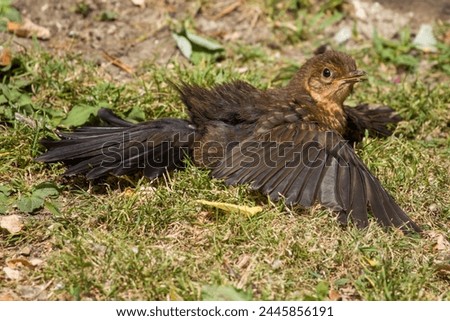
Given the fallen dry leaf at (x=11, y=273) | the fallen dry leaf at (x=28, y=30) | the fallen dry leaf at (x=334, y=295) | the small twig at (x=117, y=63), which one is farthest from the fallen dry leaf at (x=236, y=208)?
the fallen dry leaf at (x=28, y=30)

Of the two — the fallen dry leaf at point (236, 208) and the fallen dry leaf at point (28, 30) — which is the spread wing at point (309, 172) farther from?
the fallen dry leaf at point (28, 30)

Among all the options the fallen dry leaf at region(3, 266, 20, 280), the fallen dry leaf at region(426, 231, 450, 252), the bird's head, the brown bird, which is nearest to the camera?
the fallen dry leaf at region(3, 266, 20, 280)

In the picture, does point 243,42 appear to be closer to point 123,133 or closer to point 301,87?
point 301,87

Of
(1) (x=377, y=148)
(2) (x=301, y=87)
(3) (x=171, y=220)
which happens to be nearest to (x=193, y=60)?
(2) (x=301, y=87)

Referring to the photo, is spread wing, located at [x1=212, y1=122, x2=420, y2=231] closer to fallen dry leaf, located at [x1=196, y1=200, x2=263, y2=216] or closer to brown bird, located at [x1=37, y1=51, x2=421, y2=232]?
brown bird, located at [x1=37, y1=51, x2=421, y2=232]

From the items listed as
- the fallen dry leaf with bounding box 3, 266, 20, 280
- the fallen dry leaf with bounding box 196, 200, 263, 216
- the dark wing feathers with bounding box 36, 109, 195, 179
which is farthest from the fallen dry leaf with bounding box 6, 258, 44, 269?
the fallen dry leaf with bounding box 196, 200, 263, 216

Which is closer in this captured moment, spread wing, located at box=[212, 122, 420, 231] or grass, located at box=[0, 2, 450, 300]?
grass, located at box=[0, 2, 450, 300]
